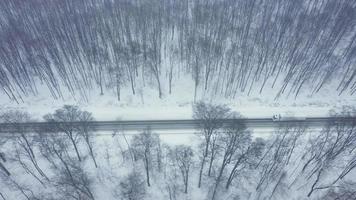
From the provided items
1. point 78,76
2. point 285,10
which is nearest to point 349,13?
point 285,10

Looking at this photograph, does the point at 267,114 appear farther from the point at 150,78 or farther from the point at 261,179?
the point at 150,78

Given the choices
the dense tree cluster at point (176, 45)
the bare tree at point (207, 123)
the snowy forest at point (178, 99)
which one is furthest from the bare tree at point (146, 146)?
the dense tree cluster at point (176, 45)

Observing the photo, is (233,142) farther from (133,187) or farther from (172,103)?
(172,103)

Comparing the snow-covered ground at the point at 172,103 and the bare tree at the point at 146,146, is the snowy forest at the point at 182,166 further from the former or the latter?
the snow-covered ground at the point at 172,103

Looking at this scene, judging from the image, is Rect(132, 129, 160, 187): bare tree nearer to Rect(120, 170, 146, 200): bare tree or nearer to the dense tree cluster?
Rect(120, 170, 146, 200): bare tree

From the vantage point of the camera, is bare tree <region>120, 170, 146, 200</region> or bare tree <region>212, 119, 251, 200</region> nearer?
bare tree <region>120, 170, 146, 200</region>

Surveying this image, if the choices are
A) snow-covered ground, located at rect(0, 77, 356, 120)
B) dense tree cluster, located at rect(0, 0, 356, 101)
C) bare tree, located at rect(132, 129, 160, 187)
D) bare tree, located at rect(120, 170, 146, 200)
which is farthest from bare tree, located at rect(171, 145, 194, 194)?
dense tree cluster, located at rect(0, 0, 356, 101)
